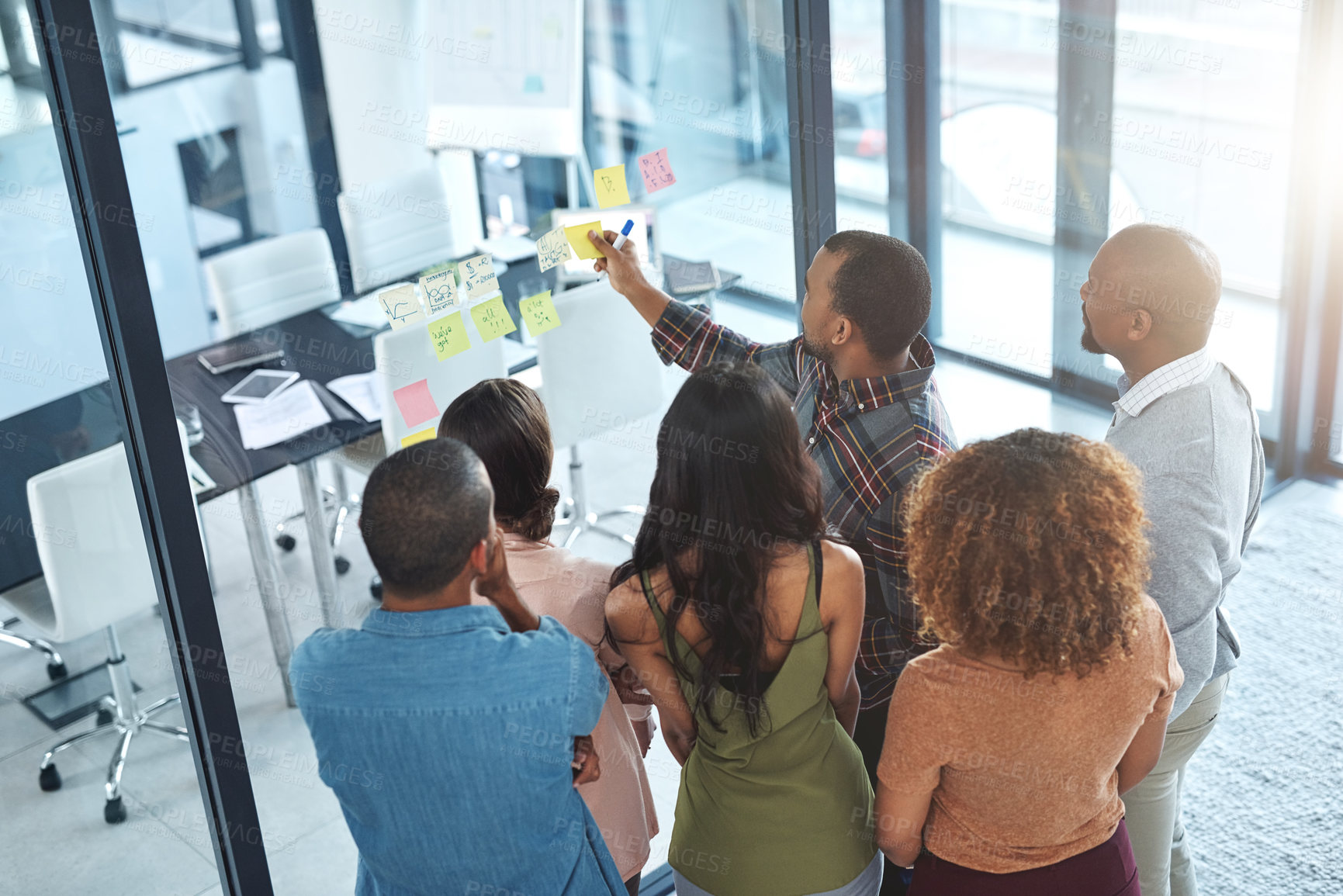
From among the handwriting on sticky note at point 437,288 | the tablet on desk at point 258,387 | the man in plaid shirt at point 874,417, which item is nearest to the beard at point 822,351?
the man in plaid shirt at point 874,417

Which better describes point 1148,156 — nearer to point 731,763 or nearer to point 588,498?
point 588,498

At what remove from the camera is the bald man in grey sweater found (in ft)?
6.13

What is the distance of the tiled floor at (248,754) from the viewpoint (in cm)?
219

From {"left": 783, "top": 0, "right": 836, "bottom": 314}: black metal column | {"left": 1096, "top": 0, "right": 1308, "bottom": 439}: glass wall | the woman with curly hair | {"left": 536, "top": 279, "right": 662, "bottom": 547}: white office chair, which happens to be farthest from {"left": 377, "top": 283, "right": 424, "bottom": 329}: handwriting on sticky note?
{"left": 1096, "top": 0, "right": 1308, "bottom": 439}: glass wall

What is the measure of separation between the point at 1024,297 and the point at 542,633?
3.82 metres

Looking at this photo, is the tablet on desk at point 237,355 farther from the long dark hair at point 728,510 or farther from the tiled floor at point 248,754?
the long dark hair at point 728,510

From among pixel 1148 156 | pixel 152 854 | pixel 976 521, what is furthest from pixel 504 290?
pixel 1148 156

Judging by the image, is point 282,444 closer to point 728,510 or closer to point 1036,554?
point 728,510

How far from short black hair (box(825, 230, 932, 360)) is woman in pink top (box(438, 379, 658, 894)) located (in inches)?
23.1

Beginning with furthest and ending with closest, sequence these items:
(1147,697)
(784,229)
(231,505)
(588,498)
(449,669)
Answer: (784,229)
(588,498)
(231,505)
(1147,697)
(449,669)

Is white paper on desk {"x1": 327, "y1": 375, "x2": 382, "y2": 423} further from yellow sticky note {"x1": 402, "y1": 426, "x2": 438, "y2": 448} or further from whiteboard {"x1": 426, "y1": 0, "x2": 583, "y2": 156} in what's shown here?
whiteboard {"x1": 426, "y1": 0, "x2": 583, "y2": 156}

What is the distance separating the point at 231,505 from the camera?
3.91 meters

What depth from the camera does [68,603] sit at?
2.07 m

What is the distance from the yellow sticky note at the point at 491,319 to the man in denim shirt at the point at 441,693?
1060mm
